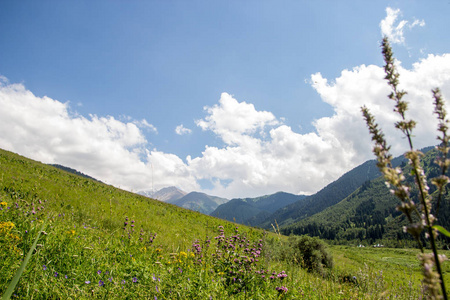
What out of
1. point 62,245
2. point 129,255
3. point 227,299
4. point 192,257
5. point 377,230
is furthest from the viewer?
point 377,230

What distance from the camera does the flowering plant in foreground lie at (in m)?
1.13

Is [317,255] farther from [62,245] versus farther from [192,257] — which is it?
[62,245]

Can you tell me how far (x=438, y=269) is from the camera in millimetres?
1131

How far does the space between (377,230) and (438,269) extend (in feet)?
759

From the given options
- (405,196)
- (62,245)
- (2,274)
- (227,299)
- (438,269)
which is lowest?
(227,299)

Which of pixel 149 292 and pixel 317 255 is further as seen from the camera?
pixel 317 255

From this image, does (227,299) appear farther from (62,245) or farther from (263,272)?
(62,245)

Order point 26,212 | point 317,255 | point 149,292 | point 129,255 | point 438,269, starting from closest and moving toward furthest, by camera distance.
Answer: point 438,269
point 149,292
point 129,255
point 26,212
point 317,255

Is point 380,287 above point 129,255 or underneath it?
underneath

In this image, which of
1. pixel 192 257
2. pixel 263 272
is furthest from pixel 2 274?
pixel 263 272

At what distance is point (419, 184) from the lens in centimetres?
130

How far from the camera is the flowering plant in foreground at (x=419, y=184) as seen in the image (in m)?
1.13

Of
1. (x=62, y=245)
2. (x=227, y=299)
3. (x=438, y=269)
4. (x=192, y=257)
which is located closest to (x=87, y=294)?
(x=62, y=245)

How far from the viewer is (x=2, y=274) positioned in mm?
3670
